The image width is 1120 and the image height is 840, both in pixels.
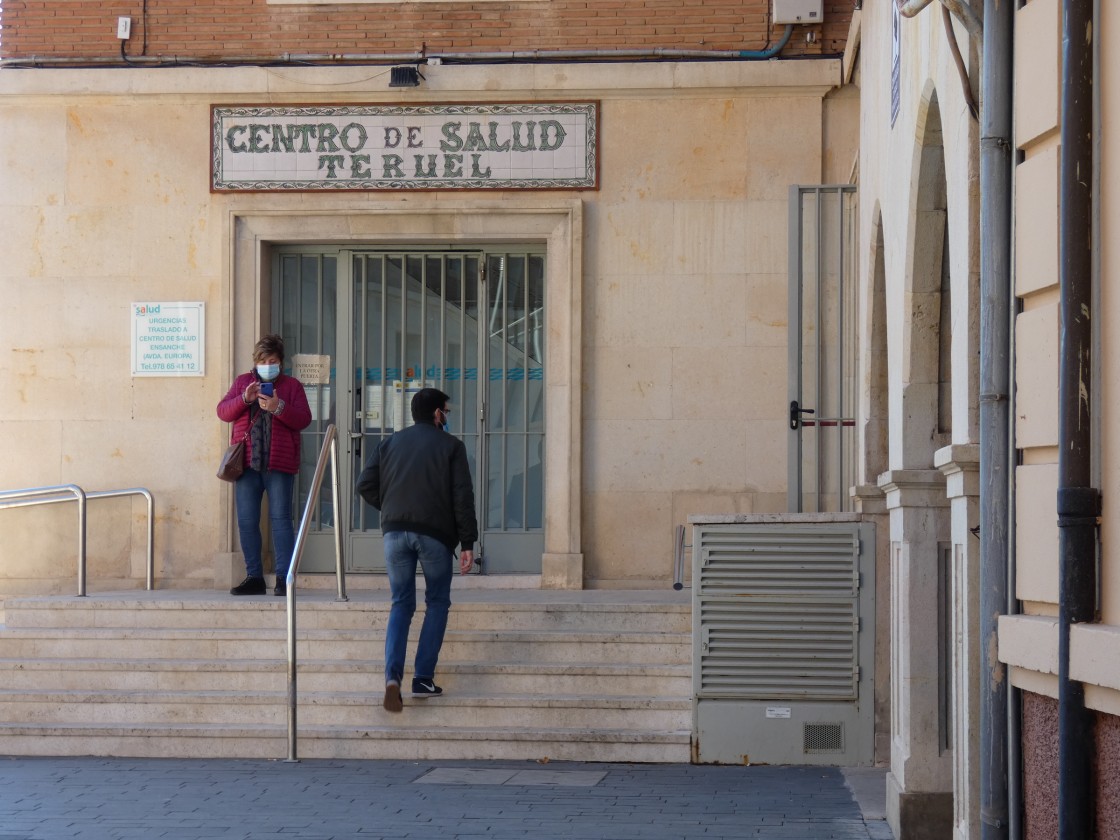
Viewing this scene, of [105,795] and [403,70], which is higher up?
[403,70]

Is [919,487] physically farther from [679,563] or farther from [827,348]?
[827,348]

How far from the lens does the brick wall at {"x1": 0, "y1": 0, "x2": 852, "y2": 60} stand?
1204 cm

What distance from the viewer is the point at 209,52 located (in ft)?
40.4

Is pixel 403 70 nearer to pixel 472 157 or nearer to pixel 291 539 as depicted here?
pixel 472 157

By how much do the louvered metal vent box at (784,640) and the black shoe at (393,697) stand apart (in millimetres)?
1626

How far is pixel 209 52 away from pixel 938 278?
23.3 ft

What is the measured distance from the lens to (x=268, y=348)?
11.0 m

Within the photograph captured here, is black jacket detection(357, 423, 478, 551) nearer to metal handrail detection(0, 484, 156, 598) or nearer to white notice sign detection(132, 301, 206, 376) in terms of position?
metal handrail detection(0, 484, 156, 598)

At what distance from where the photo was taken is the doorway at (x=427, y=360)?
12.4m

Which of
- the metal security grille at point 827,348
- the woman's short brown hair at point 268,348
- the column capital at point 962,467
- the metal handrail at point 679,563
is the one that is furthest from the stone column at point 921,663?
the woman's short brown hair at point 268,348

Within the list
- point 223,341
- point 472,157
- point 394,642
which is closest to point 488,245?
point 472,157

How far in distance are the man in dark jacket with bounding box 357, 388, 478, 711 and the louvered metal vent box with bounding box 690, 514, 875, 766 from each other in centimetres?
137

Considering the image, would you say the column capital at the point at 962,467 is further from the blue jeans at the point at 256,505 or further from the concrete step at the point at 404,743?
the blue jeans at the point at 256,505

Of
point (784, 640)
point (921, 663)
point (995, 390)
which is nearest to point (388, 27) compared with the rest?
point (784, 640)
